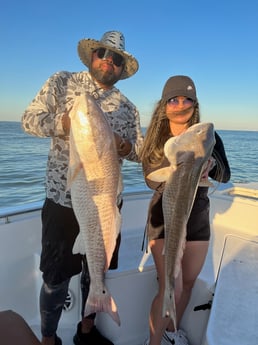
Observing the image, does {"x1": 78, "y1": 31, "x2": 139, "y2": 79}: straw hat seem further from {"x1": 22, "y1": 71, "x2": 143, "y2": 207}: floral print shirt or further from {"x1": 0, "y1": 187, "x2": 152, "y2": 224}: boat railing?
{"x1": 0, "y1": 187, "x2": 152, "y2": 224}: boat railing

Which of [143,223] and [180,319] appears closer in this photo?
[180,319]

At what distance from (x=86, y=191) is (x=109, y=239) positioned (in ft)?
1.14

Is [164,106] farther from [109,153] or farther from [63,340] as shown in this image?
[63,340]

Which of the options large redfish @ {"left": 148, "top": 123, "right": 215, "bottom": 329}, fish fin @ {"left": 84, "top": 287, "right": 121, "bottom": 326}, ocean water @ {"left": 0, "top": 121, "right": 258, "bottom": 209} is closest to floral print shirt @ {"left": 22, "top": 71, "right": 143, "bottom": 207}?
large redfish @ {"left": 148, "top": 123, "right": 215, "bottom": 329}

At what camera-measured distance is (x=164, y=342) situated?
2.92 m

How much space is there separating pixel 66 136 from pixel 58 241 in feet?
2.77

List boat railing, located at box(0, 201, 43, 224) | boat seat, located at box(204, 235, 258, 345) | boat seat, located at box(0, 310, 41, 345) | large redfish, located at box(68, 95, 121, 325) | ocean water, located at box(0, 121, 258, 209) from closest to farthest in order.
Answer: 1. boat seat, located at box(0, 310, 41, 345)
2. large redfish, located at box(68, 95, 121, 325)
3. boat seat, located at box(204, 235, 258, 345)
4. boat railing, located at box(0, 201, 43, 224)
5. ocean water, located at box(0, 121, 258, 209)

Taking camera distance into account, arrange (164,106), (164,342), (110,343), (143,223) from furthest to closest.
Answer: (143,223) < (110,343) < (164,342) < (164,106)

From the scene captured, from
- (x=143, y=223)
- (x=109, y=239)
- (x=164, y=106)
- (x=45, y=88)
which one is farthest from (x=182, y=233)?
(x=143, y=223)

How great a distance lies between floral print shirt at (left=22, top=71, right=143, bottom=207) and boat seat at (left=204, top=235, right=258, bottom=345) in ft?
4.49

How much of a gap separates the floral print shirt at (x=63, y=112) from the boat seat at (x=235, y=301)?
1.37 meters

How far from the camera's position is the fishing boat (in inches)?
107

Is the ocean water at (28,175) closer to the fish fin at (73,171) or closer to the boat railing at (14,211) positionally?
the boat railing at (14,211)

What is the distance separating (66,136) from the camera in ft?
8.32
